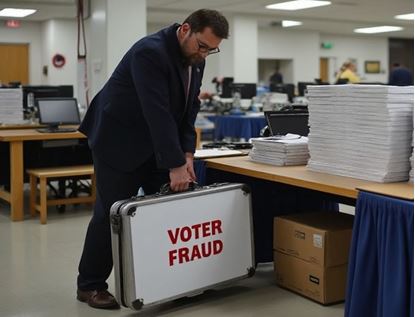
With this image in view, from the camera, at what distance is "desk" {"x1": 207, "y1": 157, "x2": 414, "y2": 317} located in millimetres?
2064

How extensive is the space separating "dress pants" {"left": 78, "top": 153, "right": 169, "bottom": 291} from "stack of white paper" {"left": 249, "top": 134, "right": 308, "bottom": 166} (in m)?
0.52

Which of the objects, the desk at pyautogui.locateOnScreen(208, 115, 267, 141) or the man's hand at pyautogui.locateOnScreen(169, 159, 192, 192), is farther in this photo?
the desk at pyautogui.locateOnScreen(208, 115, 267, 141)

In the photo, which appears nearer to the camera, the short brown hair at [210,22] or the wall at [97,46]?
the short brown hair at [210,22]

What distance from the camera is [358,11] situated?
1203cm

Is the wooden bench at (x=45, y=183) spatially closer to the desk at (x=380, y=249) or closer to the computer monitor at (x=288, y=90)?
the desk at (x=380, y=249)

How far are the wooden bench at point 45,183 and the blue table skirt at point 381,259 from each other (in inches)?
124

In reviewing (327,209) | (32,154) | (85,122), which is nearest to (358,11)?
(32,154)

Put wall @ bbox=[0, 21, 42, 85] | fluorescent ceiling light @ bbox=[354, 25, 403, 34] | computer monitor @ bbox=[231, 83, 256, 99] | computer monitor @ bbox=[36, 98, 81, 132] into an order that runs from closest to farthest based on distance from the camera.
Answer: computer monitor @ bbox=[36, 98, 81, 132], computer monitor @ bbox=[231, 83, 256, 99], wall @ bbox=[0, 21, 42, 85], fluorescent ceiling light @ bbox=[354, 25, 403, 34]

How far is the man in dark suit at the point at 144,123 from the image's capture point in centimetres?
258

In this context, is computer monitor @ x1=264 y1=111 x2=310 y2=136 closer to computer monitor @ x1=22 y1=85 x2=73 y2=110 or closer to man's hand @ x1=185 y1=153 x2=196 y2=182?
man's hand @ x1=185 y1=153 x2=196 y2=182

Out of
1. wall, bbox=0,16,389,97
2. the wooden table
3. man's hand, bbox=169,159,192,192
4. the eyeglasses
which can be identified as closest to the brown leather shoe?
man's hand, bbox=169,159,192,192

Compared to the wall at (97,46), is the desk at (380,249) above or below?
below

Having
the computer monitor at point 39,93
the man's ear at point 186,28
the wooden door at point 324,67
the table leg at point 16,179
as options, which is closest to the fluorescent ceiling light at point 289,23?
the wooden door at point 324,67

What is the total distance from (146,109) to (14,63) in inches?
488
